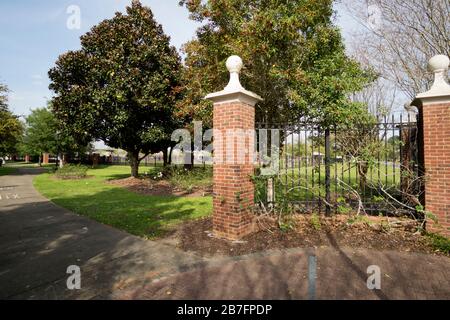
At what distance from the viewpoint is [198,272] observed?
155 inches

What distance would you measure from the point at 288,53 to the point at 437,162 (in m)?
4.53

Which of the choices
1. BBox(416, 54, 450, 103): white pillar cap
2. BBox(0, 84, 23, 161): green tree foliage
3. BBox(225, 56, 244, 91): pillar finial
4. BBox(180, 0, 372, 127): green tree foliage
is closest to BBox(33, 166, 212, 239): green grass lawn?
BBox(225, 56, 244, 91): pillar finial

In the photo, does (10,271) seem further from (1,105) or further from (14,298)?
(1,105)

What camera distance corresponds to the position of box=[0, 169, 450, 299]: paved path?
3.37m

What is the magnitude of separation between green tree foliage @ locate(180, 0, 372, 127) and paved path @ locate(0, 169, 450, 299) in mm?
4047

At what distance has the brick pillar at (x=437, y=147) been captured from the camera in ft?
16.4

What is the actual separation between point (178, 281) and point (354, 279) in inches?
93.5

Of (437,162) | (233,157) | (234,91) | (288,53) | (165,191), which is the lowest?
(165,191)

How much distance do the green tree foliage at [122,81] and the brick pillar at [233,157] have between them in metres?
9.60

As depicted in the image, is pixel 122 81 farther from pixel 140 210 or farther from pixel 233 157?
pixel 233 157

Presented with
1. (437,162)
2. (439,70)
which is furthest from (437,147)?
(439,70)

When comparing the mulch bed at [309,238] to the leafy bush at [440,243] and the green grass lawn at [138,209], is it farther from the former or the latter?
the green grass lawn at [138,209]

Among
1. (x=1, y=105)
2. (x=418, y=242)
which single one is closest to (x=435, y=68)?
(x=418, y=242)

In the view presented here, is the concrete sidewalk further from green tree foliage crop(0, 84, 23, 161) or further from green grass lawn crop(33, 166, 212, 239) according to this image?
green tree foliage crop(0, 84, 23, 161)
